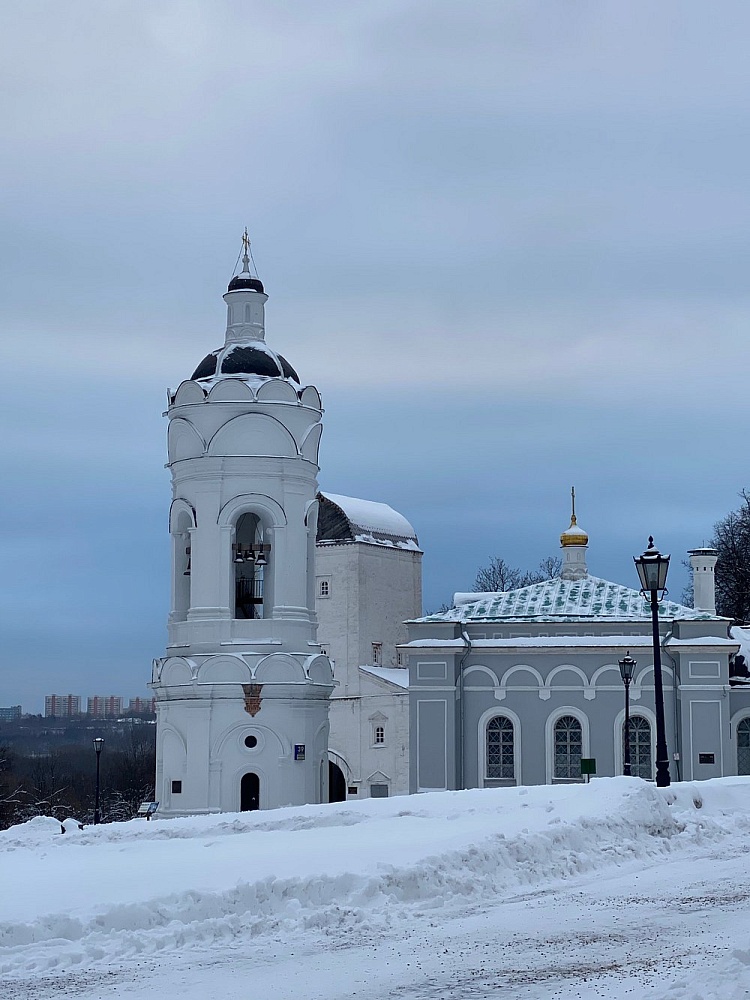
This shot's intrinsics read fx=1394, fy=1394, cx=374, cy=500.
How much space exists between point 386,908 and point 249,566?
2308 cm

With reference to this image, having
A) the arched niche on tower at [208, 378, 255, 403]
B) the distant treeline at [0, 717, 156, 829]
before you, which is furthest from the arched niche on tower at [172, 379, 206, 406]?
the distant treeline at [0, 717, 156, 829]

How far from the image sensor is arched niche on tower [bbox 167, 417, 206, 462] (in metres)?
33.0

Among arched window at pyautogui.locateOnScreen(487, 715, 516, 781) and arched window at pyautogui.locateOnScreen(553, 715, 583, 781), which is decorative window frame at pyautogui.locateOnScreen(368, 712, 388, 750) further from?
arched window at pyautogui.locateOnScreen(553, 715, 583, 781)

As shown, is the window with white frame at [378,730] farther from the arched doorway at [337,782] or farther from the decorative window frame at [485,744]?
the decorative window frame at [485,744]

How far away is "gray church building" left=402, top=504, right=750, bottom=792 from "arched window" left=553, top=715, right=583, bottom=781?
0.08 feet

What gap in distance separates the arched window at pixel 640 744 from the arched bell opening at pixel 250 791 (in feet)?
29.8

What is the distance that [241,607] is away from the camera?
33.5 m

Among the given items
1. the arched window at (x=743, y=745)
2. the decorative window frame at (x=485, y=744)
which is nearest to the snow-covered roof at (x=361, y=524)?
the decorative window frame at (x=485, y=744)

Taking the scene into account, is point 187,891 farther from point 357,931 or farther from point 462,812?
point 462,812

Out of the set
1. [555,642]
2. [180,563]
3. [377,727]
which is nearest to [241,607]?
[180,563]

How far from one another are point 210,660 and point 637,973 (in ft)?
79.6

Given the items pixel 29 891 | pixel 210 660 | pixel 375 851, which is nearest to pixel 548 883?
pixel 375 851

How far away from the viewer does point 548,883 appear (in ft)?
40.7

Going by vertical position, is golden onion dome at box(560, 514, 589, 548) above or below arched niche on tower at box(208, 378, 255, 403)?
below
